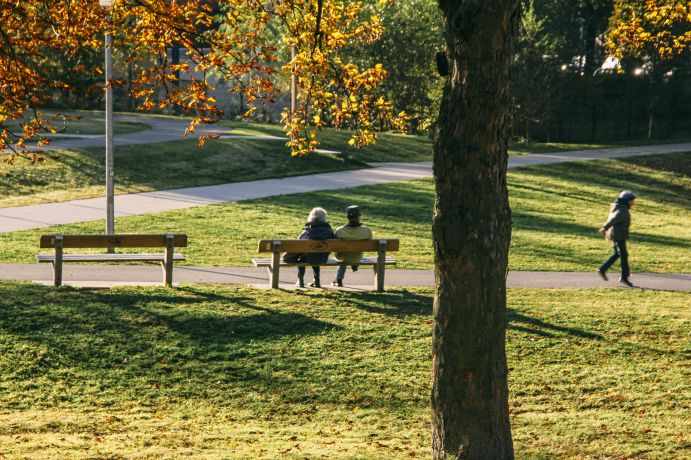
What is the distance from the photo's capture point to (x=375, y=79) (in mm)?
10352

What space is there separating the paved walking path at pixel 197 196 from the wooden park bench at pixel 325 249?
716 centimetres

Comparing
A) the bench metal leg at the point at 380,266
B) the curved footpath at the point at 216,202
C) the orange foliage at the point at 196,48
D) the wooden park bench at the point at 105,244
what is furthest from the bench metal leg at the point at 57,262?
the bench metal leg at the point at 380,266

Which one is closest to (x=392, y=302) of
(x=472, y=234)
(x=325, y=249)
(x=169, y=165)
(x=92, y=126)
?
(x=325, y=249)

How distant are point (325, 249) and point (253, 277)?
74.3 inches

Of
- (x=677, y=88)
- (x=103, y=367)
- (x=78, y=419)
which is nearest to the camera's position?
(x=78, y=419)

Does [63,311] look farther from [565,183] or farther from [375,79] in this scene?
[565,183]

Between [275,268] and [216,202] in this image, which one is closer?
[275,268]

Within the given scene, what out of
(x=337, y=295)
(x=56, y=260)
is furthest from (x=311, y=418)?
(x=56, y=260)

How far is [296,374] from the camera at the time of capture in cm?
1023

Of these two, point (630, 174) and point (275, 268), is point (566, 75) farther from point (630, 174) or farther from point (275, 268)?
point (275, 268)

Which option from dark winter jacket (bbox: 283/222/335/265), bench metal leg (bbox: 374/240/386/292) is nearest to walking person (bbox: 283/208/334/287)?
dark winter jacket (bbox: 283/222/335/265)

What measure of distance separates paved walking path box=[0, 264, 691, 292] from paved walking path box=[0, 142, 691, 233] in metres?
4.37

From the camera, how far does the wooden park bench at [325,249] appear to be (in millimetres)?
13461

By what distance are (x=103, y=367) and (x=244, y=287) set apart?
385cm
